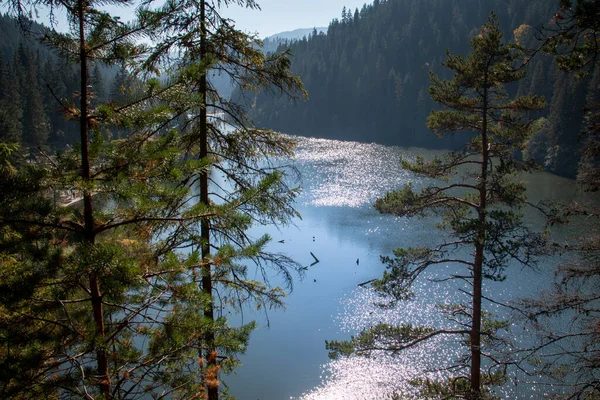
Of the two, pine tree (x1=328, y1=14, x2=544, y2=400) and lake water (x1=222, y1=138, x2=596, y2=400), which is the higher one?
pine tree (x1=328, y1=14, x2=544, y2=400)

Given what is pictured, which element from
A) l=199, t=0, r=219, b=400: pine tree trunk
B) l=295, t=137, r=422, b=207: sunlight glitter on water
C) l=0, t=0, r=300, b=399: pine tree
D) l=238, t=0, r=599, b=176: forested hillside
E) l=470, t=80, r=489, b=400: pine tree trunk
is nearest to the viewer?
l=0, t=0, r=300, b=399: pine tree

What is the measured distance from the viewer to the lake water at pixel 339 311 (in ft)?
56.7

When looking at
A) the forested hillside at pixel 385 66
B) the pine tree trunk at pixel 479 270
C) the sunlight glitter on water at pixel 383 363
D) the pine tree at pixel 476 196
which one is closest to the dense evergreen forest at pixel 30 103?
the sunlight glitter on water at pixel 383 363

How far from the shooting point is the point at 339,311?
880 inches

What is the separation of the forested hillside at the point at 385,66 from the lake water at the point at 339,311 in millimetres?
48757

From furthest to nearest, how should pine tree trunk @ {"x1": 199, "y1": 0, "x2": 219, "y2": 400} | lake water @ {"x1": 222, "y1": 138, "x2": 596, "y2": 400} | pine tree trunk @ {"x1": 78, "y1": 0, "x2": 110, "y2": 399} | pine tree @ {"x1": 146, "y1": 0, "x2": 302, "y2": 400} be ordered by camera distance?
lake water @ {"x1": 222, "y1": 138, "x2": 596, "y2": 400}
pine tree @ {"x1": 146, "y1": 0, "x2": 302, "y2": 400}
pine tree trunk @ {"x1": 199, "y1": 0, "x2": 219, "y2": 400}
pine tree trunk @ {"x1": 78, "y1": 0, "x2": 110, "y2": 399}

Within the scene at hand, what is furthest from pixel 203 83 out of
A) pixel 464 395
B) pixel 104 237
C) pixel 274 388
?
pixel 274 388

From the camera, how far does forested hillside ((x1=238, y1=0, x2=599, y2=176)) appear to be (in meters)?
86.4

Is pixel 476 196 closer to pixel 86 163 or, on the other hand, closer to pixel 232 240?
pixel 232 240

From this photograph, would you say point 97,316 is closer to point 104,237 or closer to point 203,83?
point 104,237

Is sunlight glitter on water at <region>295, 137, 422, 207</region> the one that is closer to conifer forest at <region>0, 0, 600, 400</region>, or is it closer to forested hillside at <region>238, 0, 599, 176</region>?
forested hillside at <region>238, 0, 599, 176</region>

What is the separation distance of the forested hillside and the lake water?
48.8 metres

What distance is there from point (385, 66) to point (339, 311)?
82740 mm

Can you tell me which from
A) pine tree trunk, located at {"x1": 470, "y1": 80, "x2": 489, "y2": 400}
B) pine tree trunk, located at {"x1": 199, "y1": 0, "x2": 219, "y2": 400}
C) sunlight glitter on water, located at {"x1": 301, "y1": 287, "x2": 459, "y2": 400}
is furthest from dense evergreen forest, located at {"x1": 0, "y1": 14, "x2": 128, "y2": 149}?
pine tree trunk, located at {"x1": 470, "y1": 80, "x2": 489, "y2": 400}
